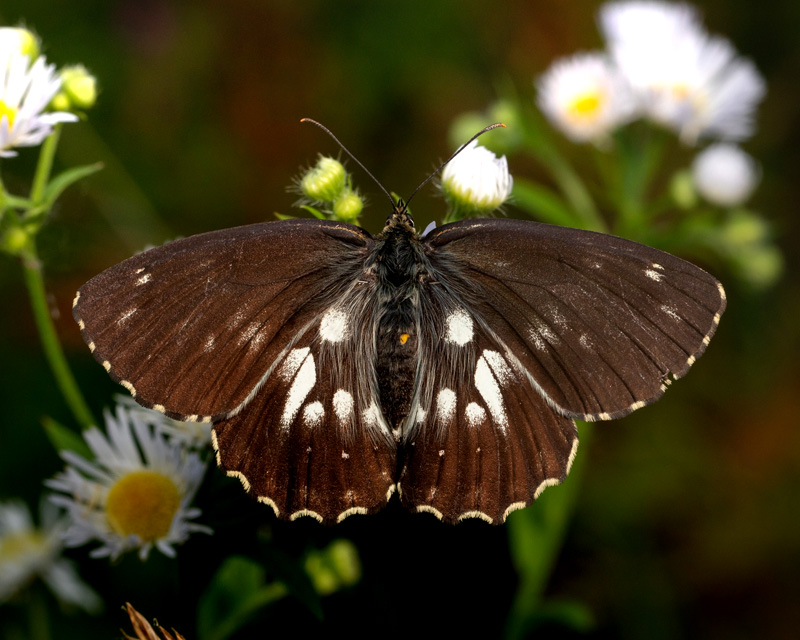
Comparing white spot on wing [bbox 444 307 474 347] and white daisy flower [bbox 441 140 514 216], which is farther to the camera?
white daisy flower [bbox 441 140 514 216]

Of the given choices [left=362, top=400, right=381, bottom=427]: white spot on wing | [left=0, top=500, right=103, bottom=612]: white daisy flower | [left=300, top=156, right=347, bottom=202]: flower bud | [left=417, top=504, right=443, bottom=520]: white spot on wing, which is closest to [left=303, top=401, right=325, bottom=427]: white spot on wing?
[left=362, top=400, right=381, bottom=427]: white spot on wing

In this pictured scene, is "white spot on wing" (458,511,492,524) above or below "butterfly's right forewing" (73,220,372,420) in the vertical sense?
below

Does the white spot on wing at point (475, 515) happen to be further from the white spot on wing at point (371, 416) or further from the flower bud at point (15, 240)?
the flower bud at point (15, 240)

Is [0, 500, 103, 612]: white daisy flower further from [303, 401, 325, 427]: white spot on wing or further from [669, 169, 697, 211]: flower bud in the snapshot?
[669, 169, 697, 211]: flower bud

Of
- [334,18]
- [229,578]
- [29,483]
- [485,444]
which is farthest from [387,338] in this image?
[334,18]

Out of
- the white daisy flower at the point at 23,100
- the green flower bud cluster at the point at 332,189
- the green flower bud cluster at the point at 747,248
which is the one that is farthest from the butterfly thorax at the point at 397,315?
the green flower bud cluster at the point at 747,248

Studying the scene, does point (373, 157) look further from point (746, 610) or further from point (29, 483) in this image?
point (746, 610)

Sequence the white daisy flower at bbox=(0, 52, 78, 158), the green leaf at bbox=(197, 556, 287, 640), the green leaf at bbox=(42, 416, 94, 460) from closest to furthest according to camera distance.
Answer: the white daisy flower at bbox=(0, 52, 78, 158), the green leaf at bbox=(42, 416, 94, 460), the green leaf at bbox=(197, 556, 287, 640)
